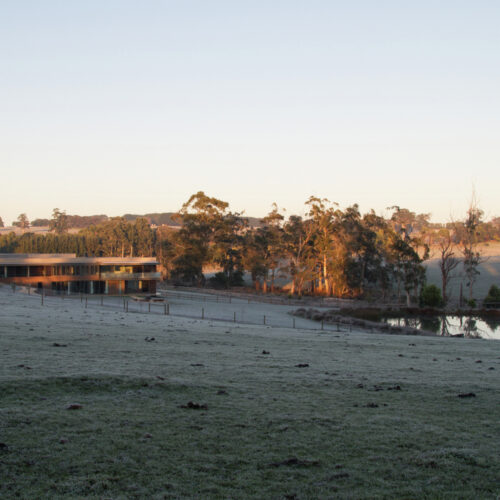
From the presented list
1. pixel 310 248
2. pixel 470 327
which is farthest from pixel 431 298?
pixel 310 248

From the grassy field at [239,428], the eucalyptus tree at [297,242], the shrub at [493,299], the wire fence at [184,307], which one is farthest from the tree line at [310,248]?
the grassy field at [239,428]

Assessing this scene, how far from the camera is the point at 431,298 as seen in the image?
2640 inches

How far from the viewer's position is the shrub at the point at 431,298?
220 ft

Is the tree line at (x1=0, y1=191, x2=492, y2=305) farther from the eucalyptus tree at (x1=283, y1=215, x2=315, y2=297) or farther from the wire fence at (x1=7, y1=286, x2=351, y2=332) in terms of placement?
the wire fence at (x1=7, y1=286, x2=351, y2=332)

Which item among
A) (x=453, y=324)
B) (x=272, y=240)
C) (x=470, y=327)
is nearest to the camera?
(x=470, y=327)

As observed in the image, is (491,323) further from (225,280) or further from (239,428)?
(239,428)

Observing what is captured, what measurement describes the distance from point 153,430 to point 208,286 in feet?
293

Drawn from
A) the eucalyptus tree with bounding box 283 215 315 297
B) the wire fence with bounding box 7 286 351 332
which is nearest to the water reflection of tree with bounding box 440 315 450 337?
the wire fence with bounding box 7 286 351 332

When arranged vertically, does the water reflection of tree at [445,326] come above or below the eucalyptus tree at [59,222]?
below

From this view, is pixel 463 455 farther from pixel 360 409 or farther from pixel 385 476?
pixel 360 409

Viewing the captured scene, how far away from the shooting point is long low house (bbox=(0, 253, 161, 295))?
216 ft

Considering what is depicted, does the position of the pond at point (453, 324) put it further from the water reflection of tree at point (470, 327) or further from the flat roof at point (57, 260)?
the flat roof at point (57, 260)

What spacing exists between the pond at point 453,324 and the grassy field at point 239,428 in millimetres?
35798

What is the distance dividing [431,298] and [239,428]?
208 feet
